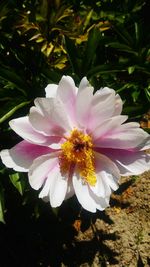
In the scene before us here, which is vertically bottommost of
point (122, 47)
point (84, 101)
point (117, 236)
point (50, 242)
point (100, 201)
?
point (117, 236)

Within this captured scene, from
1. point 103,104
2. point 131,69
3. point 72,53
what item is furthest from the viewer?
point 131,69

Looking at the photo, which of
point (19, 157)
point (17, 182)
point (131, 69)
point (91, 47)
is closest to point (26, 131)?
point (19, 157)

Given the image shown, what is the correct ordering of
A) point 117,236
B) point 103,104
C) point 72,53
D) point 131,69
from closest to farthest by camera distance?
point 103,104 → point 72,53 → point 131,69 → point 117,236

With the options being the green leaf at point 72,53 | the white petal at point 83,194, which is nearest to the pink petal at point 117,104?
the white petal at point 83,194

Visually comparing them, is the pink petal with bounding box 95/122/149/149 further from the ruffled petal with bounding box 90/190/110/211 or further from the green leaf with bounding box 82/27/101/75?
the green leaf with bounding box 82/27/101/75

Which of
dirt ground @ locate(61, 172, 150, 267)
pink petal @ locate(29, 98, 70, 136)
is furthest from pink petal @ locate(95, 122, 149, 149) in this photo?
dirt ground @ locate(61, 172, 150, 267)

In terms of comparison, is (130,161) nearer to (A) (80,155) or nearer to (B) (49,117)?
(A) (80,155)
